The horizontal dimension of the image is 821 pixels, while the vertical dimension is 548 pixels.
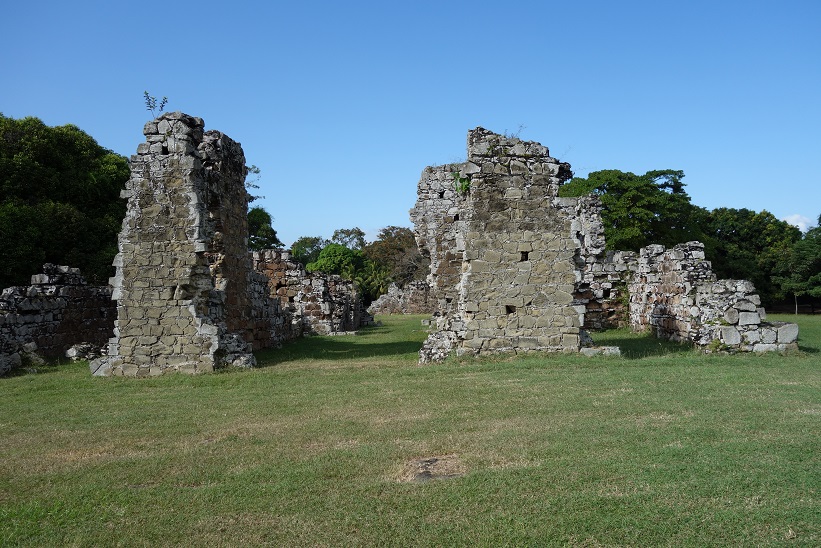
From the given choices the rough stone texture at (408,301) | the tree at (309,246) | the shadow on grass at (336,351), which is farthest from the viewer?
the tree at (309,246)

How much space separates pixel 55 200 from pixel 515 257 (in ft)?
58.7

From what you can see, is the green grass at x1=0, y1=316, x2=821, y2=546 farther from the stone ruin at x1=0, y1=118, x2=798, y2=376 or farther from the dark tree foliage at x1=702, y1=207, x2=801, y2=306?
the dark tree foliage at x1=702, y1=207, x2=801, y2=306

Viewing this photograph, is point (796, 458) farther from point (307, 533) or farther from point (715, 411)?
point (307, 533)

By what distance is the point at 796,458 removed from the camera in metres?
5.09

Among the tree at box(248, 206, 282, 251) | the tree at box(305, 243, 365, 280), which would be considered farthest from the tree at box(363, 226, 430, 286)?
the tree at box(248, 206, 282, 251)

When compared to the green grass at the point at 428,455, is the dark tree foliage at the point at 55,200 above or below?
above

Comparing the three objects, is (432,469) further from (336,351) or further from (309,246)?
(309,246)

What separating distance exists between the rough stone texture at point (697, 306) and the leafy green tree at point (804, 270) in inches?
1001

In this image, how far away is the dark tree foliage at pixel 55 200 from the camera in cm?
1991

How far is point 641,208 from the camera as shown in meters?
38.9

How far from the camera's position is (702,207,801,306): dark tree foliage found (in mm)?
42281

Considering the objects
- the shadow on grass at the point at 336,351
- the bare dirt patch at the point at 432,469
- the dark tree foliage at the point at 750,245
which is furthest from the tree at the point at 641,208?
the bare dirt patch at the point at 432,469

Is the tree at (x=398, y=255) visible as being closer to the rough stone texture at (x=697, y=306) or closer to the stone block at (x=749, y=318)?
the rough stone texture at (x=697, y=306)

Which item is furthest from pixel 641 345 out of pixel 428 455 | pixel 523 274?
pixel 428 455
